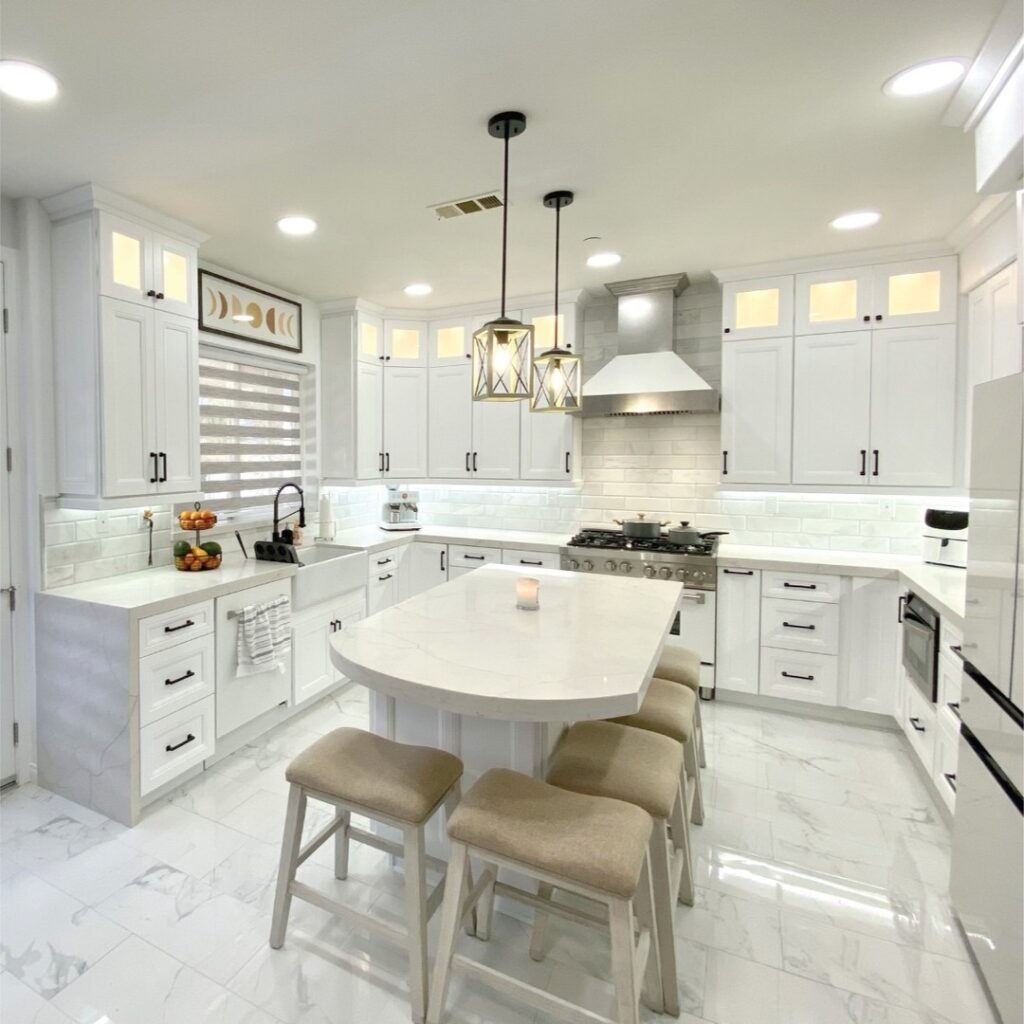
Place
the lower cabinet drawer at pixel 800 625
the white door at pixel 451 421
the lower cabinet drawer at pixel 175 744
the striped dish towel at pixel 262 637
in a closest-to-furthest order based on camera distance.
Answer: the lower cabinet drawer at pixel 175 744
the striped dish towel at pixel 262 637
the lower cabinet drawer at pixel 800 625
the white door at pixel 451 421

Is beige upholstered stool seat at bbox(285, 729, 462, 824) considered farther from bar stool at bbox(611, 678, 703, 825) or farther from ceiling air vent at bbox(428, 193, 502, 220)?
ceiling air vent at bbox(428, 193, 502, 220)

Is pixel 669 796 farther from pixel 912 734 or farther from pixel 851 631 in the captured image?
pixel 851 631

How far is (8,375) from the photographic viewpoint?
247 cm

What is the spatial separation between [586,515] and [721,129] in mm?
2742

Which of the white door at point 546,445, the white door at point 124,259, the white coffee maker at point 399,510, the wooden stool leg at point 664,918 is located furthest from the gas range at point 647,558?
the white door at point 124,259

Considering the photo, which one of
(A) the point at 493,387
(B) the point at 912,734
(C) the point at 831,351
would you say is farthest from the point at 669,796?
(C) the point at 831,351

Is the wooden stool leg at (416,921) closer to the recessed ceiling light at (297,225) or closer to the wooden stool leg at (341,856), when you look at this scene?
the wooden stool leg at (341,856)

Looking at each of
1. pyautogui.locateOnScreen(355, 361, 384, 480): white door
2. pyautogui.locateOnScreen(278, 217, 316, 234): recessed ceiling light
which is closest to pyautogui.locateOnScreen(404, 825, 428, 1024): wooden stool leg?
pyautogui.locateOnScreen(278, 217, 316, 234): recessed ceiling light

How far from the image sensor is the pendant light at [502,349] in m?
1.89

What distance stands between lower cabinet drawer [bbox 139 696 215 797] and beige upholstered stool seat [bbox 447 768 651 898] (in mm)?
1724

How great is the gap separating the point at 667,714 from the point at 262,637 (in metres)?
2.03

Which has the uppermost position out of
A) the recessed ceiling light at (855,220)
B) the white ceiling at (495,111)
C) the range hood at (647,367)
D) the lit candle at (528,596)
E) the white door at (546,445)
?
the recessed ceiling light at (855,220)

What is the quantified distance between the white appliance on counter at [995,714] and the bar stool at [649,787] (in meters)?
0.81

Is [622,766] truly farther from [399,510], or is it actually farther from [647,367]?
[399,510]
